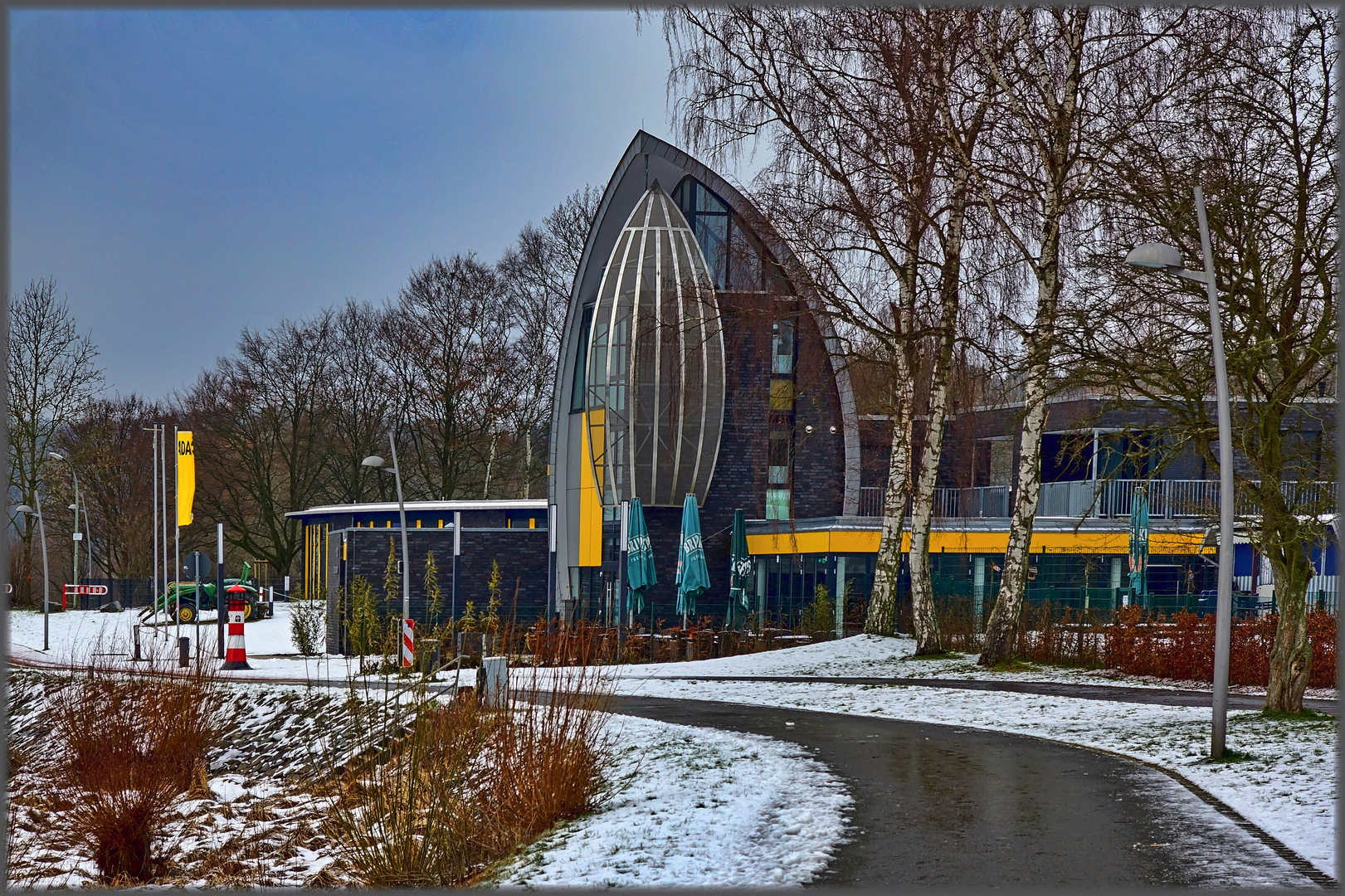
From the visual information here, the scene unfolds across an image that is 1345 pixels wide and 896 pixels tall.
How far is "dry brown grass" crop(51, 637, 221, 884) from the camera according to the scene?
37.0 feet

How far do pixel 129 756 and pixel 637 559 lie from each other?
55.9 feet

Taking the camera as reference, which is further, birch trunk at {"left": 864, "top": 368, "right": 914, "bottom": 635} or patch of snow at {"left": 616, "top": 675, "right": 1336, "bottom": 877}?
birch trunk at {"left": 864, "top": 368, "right": 914, "bottom": 635}

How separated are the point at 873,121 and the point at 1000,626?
808 centimetres

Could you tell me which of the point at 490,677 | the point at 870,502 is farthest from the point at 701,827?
the point at 870,502

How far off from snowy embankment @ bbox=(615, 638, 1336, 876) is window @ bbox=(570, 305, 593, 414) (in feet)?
49.6

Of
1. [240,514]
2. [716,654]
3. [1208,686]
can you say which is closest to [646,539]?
[716,654]

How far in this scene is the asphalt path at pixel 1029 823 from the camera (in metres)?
7.23

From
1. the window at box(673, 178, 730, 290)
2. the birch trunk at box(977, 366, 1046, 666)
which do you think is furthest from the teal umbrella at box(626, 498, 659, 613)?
the birch trunk at box(977, 366, 1046, 666)

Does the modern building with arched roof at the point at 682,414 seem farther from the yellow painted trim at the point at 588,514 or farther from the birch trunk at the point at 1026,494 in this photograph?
the birch trunk at the point at 1026,494

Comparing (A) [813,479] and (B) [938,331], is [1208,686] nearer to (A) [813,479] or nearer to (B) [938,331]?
(B) [938,331]

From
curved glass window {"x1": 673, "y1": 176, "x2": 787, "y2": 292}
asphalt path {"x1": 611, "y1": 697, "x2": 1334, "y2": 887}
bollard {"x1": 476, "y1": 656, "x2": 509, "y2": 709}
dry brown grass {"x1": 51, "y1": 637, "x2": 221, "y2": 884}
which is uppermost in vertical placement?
curved glass window {"x1": 673, "y1": 176, "x2": 787, "y2": 292}

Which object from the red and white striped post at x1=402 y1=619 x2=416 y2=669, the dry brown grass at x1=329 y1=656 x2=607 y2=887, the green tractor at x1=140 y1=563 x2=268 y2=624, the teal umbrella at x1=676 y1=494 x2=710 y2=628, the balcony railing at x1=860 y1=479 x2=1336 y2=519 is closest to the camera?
the dry brown grass at x1=329 y1=656 x2=607 y2=887

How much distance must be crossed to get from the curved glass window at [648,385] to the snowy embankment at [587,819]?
18184 mm

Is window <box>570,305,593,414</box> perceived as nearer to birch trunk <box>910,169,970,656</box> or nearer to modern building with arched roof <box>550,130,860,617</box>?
modern building with arched roof <box>550,130,860,617</box>
